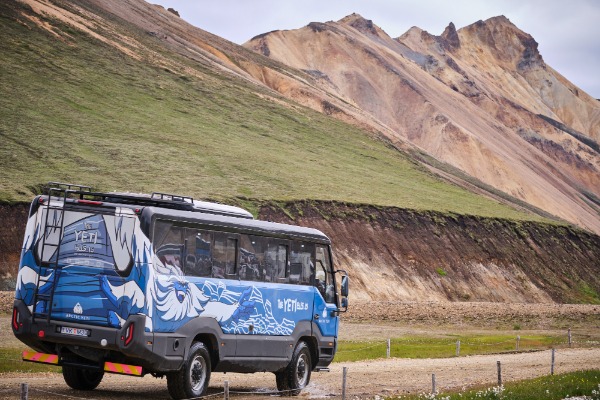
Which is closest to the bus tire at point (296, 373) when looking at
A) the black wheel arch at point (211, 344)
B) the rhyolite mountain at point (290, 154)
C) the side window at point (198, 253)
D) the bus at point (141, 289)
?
the bus at point (141, 289)

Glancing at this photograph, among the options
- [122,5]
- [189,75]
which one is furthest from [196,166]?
[122,5]

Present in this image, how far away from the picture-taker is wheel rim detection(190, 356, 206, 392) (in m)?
→ 19.7

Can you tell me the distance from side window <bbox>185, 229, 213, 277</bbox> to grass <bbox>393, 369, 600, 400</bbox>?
219 inches

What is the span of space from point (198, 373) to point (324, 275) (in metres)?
5.92

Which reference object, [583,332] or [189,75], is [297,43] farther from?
[583,332]

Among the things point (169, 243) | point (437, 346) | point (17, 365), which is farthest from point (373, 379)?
point (437, 346)

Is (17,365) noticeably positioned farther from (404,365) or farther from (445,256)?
(445,256)

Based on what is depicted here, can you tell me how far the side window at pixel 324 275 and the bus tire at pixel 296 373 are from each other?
1.68 m

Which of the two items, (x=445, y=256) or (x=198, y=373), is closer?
(x=198, y=373)

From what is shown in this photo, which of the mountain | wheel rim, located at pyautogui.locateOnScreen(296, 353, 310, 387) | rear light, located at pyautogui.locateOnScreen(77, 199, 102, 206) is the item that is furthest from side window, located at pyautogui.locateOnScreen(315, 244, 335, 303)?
the mountain

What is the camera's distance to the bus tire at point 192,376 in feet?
63.4

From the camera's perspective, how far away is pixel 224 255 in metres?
20.7

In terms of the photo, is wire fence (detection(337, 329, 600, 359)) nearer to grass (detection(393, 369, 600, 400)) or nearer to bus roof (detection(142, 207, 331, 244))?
grass (detection(393, 369, 600, 400))

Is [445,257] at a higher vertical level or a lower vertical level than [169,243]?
higher
